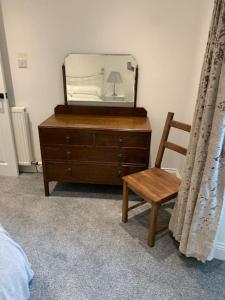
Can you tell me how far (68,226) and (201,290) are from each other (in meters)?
1.13

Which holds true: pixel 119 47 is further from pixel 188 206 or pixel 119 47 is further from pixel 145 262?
pixel 145 262

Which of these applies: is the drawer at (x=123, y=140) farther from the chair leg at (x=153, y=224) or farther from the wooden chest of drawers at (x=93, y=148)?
→ the chair leg at (x=153, y=224)

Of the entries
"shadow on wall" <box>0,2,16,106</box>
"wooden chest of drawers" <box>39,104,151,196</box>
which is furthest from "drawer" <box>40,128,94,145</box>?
"shadow on wall" <box>0,2,16,106</box>

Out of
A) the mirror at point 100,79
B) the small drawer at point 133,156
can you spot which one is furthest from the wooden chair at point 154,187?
the mirror at point 100,79

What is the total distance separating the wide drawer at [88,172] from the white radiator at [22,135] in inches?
23.2

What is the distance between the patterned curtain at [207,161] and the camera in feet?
4.08

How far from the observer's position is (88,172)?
227 centimetres

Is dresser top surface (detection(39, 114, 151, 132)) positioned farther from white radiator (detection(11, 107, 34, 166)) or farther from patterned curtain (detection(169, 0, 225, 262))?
patterned curtain (detection(169, 0, 225, 262))

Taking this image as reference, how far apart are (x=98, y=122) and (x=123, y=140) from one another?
0.34 metres

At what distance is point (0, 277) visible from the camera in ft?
3.07

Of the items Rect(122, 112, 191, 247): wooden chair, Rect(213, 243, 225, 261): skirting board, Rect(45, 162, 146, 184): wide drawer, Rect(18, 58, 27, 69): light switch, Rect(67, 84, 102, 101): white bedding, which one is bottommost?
Rect(213, 243, 225, 261): skirting board

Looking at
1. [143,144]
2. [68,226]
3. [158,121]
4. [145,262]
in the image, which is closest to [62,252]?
[68,226]

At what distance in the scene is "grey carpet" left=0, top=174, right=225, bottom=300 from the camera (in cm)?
146

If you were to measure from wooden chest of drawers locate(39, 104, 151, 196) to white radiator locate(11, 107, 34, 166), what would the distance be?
0.49 metres
